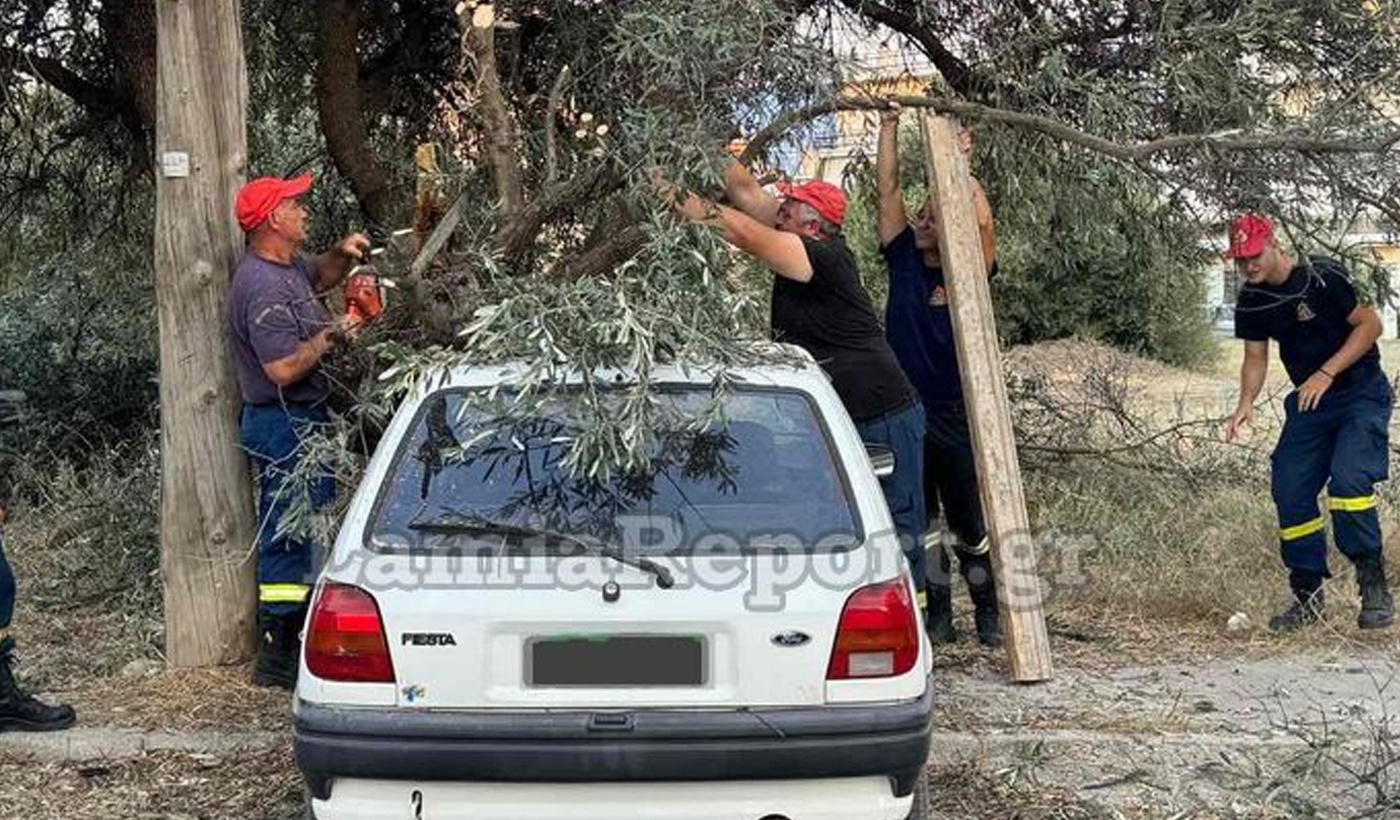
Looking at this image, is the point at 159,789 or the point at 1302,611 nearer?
the point at 159,789

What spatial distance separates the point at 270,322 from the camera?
16.5 ft

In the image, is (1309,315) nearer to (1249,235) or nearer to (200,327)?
(1249,235)

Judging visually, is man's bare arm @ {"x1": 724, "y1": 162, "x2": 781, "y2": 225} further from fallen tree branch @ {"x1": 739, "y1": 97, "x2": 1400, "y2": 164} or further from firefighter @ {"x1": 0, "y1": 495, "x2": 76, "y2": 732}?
firefighter @ {"x1": 0, "y1": 495, "x2": 76, "y2": 732}

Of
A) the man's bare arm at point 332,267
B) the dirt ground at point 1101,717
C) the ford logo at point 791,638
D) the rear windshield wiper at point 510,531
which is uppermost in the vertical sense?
the man's bare arm at point 332,267

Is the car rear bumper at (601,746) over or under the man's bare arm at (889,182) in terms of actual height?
under

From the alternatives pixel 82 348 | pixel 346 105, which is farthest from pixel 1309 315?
pixel 82 348

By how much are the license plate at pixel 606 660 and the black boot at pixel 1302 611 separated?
388 cm

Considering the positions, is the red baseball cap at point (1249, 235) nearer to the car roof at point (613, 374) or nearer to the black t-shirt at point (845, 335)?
the black t-shirt at point (845, 335)

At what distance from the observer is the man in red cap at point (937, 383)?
240 inches

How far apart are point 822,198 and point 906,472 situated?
112 cm

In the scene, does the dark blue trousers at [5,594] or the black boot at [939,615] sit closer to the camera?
the dark blue trousers at [5,594]

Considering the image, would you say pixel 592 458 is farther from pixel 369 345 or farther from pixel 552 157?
pixel 552 157

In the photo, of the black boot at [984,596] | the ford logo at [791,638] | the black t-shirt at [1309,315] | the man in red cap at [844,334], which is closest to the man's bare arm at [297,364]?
the man in red cap at [844,334]

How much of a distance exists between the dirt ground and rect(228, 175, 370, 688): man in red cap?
0.31 m
